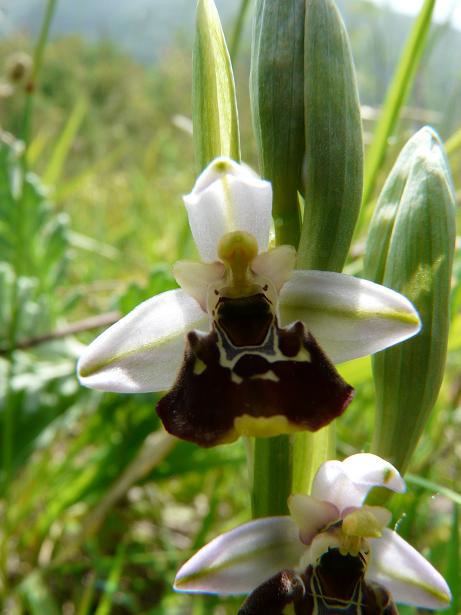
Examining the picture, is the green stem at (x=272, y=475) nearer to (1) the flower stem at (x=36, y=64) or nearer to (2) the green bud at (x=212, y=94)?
(2) the green bud at (x=212, y=94)

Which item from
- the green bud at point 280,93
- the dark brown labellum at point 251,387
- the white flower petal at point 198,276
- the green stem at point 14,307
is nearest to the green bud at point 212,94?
the green bud at point 280,93

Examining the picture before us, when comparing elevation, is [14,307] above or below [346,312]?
below

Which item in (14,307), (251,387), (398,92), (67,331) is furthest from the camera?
(67,331)

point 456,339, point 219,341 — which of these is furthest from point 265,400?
point 456,339

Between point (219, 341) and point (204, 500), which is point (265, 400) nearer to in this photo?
point (219, 341)

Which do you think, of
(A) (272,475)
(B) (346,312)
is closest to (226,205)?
(B) (346,312)

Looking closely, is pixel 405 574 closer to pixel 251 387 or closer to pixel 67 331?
pixel 251 387
